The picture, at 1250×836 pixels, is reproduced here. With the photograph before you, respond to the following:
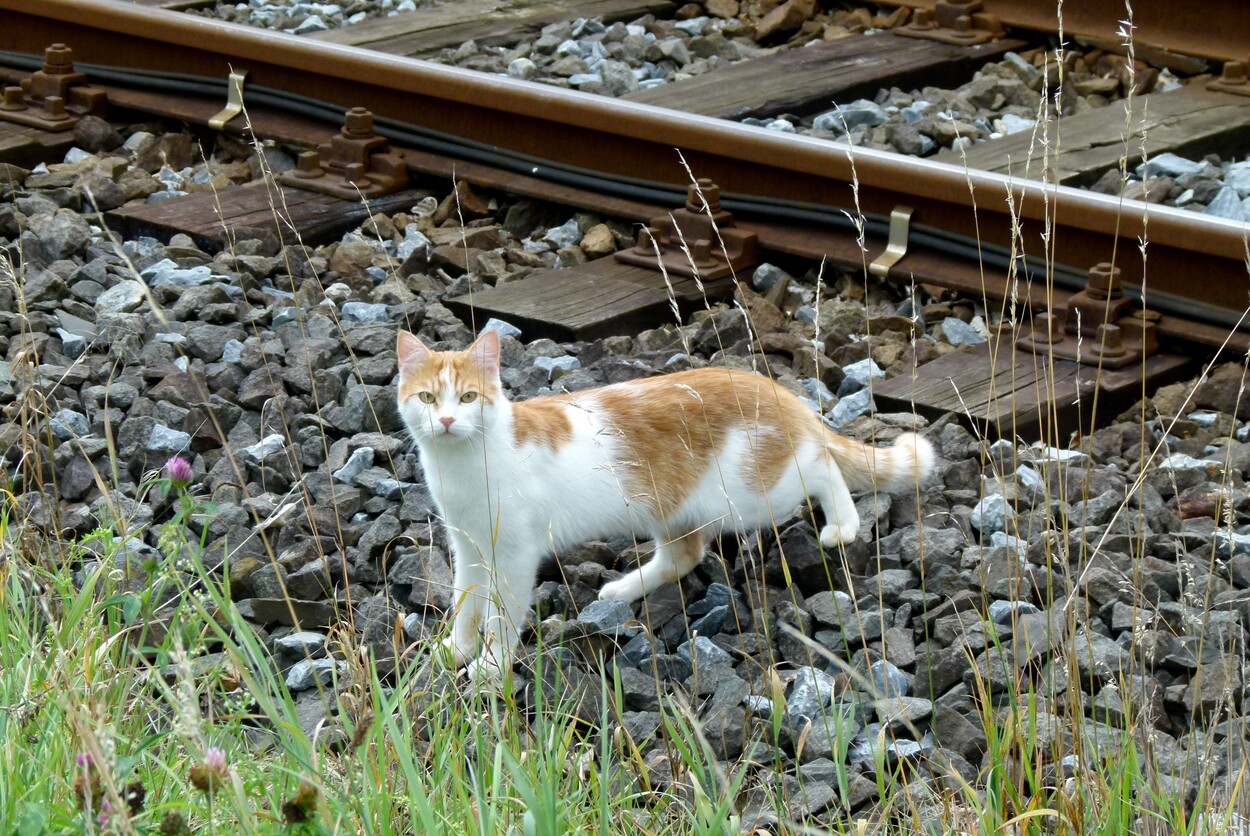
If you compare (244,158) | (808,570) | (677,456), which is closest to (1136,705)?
(808,570)

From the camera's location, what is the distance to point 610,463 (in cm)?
350

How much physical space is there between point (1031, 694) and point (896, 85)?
452cm

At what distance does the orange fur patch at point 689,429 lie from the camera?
138 inches

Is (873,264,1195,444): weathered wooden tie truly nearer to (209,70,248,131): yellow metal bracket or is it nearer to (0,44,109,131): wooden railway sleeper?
(209,70,248,131): yellow metal bracket

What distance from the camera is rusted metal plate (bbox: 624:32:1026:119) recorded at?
6.09 meters

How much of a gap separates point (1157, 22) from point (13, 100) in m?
4.87

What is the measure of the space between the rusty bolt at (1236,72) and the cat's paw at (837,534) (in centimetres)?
358

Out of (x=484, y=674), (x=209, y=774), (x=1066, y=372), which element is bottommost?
(x=1066, y=372)

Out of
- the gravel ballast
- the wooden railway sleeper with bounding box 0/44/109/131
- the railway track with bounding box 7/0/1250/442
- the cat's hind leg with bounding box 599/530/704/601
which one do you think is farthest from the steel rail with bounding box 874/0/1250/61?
the wooden railway sleeper with bounding box 0/44/109/131

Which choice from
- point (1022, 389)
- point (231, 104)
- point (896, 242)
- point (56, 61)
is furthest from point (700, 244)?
point (56, 61)

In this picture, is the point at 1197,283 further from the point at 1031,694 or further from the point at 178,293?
the point at 178,293

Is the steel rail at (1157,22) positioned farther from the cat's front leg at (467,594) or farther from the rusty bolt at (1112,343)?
the cat's front leg at (467,594)

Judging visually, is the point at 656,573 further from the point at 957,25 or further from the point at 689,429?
the point at 957,25

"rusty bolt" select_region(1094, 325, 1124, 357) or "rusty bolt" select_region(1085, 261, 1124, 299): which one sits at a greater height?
"rusty bolt" select_region(1085, 261, 1124, 299)
